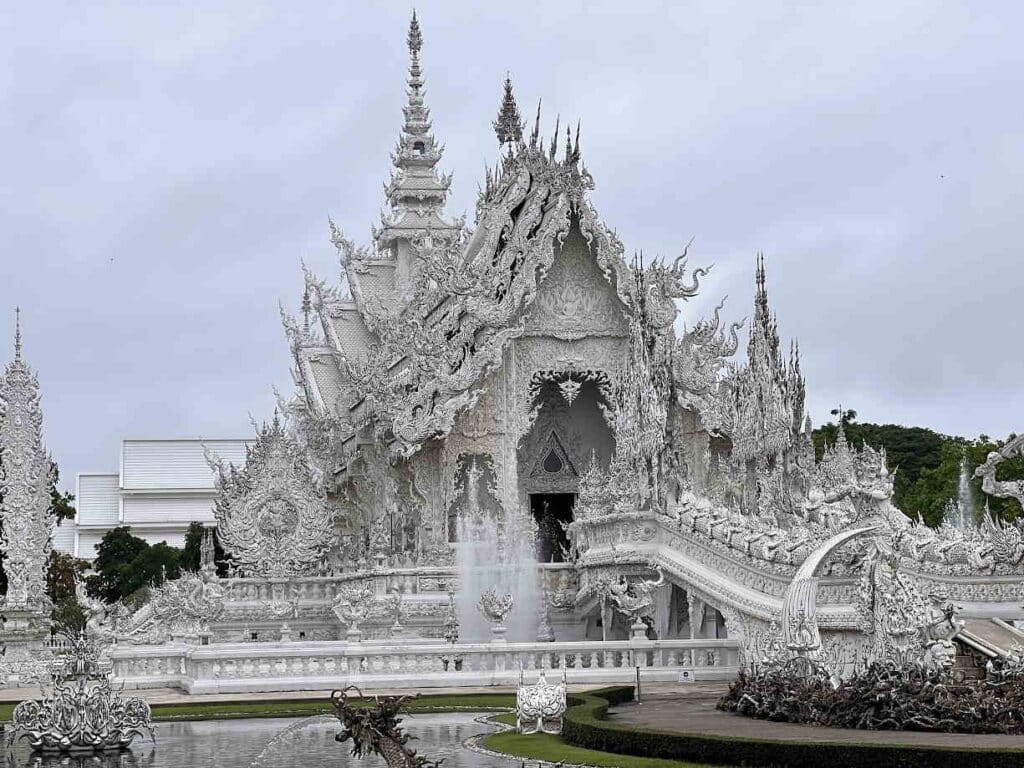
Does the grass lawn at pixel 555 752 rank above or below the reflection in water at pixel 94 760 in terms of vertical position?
above

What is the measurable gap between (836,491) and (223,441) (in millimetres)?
63234

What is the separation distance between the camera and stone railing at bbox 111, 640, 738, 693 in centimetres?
2222

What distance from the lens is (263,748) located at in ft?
51.5

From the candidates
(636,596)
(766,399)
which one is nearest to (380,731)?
(636,596)

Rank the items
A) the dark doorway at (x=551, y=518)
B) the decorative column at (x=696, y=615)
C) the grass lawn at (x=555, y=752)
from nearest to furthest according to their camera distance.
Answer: the grass lawn at (x=555, y=752) → the decorative column at (x=696, y=615) → the dark doorway at (x=551, y=518)

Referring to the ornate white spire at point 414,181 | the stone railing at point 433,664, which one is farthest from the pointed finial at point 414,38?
the stone railing at point 433,664

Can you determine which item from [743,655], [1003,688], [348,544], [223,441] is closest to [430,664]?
[743,655]

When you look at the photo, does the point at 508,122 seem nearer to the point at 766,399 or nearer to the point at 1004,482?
the point at 766,399

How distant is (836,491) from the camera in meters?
22.1

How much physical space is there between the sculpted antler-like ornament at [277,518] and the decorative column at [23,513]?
6.67 m

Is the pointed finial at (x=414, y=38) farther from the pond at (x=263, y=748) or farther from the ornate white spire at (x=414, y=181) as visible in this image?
the pond at (x=263, y=748)

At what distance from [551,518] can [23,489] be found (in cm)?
1069

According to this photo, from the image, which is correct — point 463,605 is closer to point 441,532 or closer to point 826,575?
point 441,532

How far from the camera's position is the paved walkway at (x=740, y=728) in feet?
43.6
